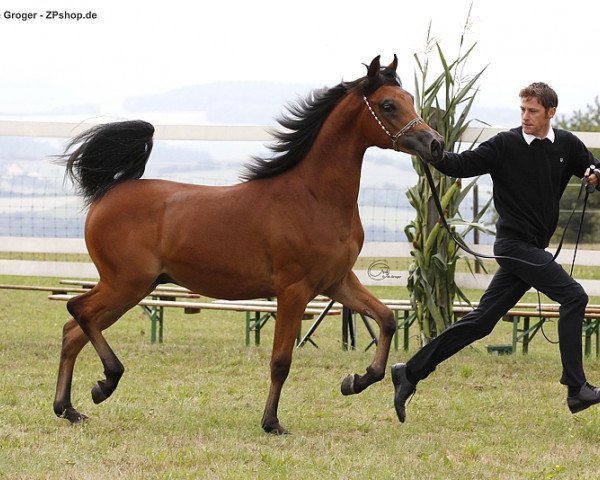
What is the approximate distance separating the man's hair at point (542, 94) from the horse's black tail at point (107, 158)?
2.46 meters

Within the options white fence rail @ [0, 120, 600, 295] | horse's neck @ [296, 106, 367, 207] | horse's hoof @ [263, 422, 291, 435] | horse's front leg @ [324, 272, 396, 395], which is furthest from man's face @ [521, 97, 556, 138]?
white fence rail @ [0, 120, 600, 295]

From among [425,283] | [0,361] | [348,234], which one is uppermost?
[348,234]

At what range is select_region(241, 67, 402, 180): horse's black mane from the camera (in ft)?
21.2

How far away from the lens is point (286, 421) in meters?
6.64

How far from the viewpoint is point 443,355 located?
637cm

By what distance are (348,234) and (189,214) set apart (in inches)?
38.8

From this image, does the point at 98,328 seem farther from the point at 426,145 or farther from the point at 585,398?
the point at 585,398

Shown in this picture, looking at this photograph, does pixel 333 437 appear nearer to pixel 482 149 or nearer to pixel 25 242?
pixel 482 149

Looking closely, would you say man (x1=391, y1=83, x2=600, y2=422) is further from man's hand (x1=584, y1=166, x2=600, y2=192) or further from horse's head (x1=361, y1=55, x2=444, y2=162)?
horse's head (x1=361, y1=55, x2=444, y2=162)

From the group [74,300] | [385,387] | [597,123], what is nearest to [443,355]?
[385,387]

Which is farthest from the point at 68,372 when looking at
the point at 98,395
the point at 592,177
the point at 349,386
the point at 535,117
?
the point at 592,177

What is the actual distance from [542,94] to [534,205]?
61cm

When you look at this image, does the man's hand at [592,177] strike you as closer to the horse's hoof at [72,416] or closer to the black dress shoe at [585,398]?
the black dress shoe at [585,398]

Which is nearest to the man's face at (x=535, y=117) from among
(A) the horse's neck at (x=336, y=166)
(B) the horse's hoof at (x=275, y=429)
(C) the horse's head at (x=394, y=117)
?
(C) the horse's head at (x=394, y=117)
